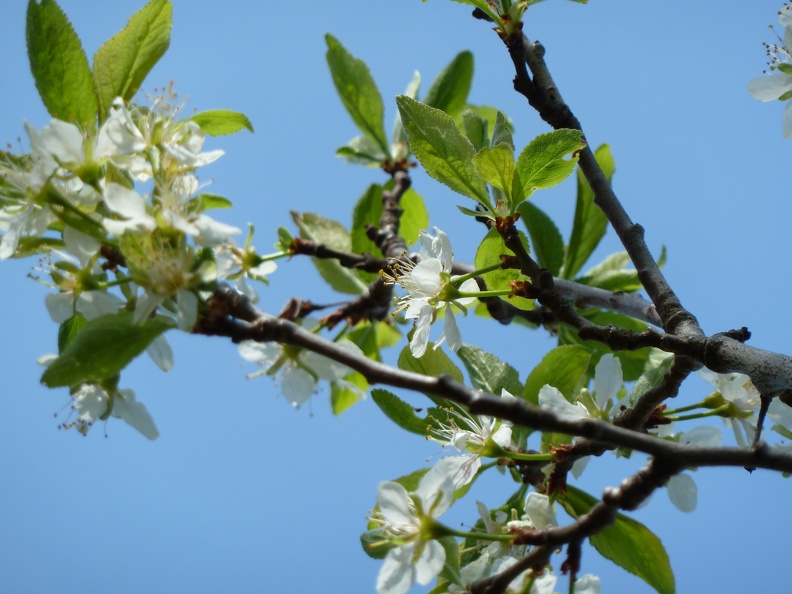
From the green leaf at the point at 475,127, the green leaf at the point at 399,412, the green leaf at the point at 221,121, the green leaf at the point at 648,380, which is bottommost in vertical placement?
the green leaf at the point at 399,412

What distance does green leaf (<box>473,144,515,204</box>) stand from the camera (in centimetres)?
120

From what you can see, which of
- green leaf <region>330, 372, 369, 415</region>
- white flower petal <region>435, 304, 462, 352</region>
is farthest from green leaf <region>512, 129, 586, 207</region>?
green leaf <region>330, 372, 369, 415</region>

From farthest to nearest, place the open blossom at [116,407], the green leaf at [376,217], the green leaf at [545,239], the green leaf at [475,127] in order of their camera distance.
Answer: the green leaf at [376,217] < the green leaf at [545,239] < the green leaf at [475,127] < the open blossom at [116,407]

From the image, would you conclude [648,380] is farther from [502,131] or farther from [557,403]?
[502,131]

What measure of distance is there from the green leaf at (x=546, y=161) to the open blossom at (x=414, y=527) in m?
0.57

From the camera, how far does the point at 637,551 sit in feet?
4.14

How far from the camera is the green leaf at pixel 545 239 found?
2057 millimetres

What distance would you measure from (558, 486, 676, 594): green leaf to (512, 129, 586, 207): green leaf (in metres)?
0.60

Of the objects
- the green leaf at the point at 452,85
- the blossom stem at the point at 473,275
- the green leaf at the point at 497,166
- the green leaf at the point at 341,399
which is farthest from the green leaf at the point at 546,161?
the green leaf at the point at 341,399

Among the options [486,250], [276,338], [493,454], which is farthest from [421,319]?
[276,338]

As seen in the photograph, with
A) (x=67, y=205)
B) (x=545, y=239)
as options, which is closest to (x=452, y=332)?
(x=67, y=205)

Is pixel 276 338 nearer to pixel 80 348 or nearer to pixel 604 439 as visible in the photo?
pixel 80 348

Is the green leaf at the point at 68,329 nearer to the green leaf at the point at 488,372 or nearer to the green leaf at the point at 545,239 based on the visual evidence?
the green leaf at the point at 488,372

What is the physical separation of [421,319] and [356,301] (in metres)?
0.70
